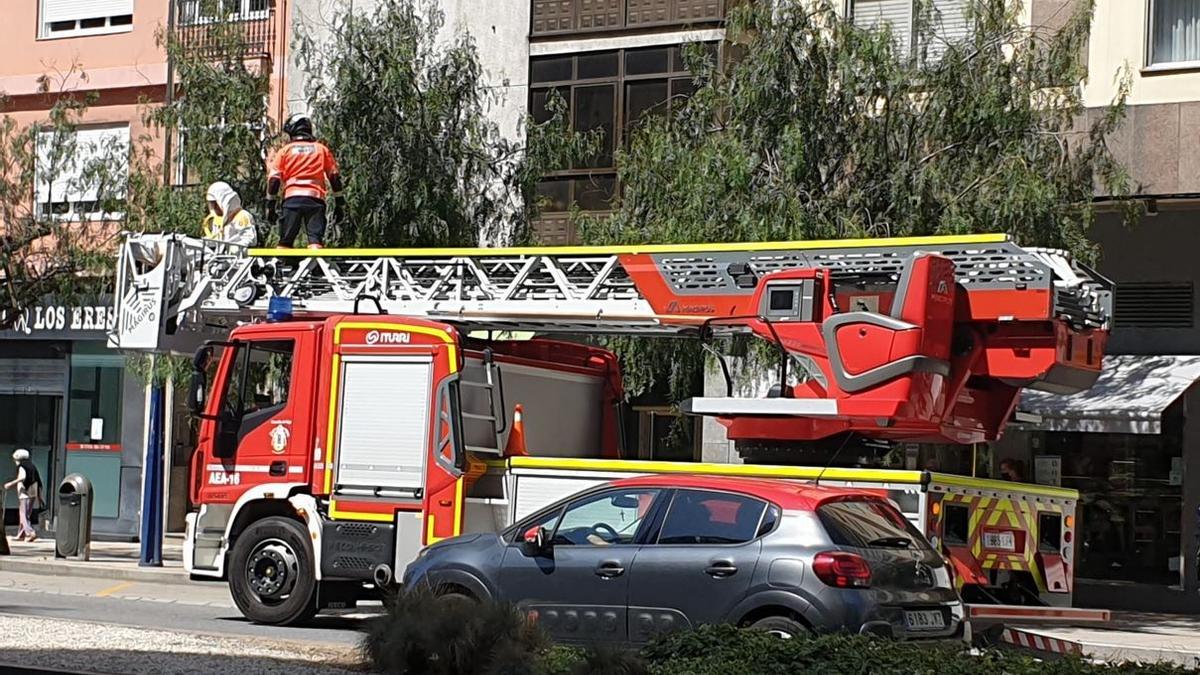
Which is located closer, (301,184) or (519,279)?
(519,279)

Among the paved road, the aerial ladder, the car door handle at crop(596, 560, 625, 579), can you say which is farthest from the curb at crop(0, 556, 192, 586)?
the car door handle at crop(596, 560, 625, 579)

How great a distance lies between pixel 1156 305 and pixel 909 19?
4.69 meters

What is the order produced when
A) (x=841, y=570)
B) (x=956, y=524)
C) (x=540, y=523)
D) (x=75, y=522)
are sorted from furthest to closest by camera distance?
(x=75, y=522)
(x=956, y=524)
(x=540, y=523)
(x=841, y=570)

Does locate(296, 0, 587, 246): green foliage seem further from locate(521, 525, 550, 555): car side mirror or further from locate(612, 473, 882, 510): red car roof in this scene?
locate(612, 473, 882, 510): red car roof

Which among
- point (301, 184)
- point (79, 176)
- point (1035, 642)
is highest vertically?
point (79, 176)

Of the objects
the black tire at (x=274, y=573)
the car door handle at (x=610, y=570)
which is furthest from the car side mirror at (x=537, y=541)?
the black tire at (x=274, y=573)

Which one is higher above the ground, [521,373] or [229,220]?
[229,220]

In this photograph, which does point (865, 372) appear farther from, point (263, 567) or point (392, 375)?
point (263, 567)

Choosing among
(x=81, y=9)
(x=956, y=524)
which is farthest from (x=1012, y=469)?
(x=81, y=9)

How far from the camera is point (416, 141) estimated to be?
23.6 m

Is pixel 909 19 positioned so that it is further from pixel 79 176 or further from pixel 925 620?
pixel 79 176

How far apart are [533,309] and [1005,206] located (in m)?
5.81

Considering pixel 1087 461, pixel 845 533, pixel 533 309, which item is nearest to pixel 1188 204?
pixel 1087 461

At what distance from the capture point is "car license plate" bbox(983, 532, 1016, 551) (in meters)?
13.6
